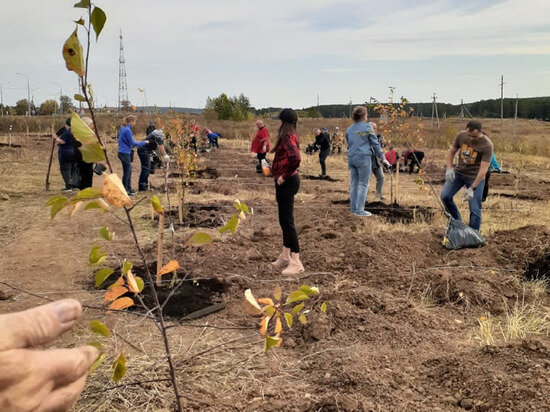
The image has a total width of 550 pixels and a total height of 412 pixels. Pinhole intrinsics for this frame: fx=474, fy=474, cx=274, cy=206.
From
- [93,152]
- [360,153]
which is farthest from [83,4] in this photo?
[360,153]

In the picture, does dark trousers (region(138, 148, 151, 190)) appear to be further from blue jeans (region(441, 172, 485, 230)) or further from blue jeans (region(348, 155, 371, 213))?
blue jeans (region(441, 172, 485, 230))

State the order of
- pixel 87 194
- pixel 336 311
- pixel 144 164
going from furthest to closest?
1. pixel 144 164
2. pixel 336 311
3. pixel 87 194

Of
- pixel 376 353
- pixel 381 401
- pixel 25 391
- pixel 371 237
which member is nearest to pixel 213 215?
pixel 371 237

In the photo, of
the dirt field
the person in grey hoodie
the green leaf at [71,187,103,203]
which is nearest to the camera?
the green leaf at [71,187,103,203]

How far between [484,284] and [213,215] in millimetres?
4572

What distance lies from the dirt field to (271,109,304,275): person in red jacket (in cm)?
30

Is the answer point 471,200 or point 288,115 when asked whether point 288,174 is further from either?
point 471,200

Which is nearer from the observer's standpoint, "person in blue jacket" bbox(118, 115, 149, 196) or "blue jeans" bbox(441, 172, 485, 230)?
"blue jeans" bbox(441, 172, 485, 230)

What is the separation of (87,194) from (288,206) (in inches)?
148

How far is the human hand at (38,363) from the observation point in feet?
2.47

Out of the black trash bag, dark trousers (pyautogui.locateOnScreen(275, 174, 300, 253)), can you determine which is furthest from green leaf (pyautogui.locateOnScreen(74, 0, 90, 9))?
the black trash bag

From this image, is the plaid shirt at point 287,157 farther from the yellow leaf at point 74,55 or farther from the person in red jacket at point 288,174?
the yellow leaf at point 74,55

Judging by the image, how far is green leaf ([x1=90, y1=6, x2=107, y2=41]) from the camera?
3.81 ft

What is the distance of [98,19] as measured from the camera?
46.3 inches
